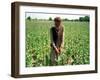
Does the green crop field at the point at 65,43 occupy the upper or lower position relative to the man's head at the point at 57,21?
lower

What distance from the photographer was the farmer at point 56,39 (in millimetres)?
1880

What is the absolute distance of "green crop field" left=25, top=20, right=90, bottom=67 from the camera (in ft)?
5.92

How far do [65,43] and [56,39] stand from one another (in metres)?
0.08

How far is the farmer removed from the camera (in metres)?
1.88

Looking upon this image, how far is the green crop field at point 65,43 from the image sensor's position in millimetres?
1804

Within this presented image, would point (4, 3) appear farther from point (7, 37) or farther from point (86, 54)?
point (86, 54)

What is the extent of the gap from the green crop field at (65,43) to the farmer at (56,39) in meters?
0.03

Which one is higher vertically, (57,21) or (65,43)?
(57,21)

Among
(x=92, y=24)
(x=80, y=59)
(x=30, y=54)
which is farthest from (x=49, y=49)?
(x=92, y=24)

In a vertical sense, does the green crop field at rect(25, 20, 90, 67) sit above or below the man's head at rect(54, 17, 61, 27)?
below

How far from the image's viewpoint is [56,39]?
74.7 inches

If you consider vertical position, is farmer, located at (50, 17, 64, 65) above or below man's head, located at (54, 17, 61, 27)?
below

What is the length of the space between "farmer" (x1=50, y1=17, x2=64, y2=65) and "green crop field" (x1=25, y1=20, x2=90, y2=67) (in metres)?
0.03

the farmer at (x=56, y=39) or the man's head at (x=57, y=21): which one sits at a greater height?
the man's head at (x=57, y=21)
